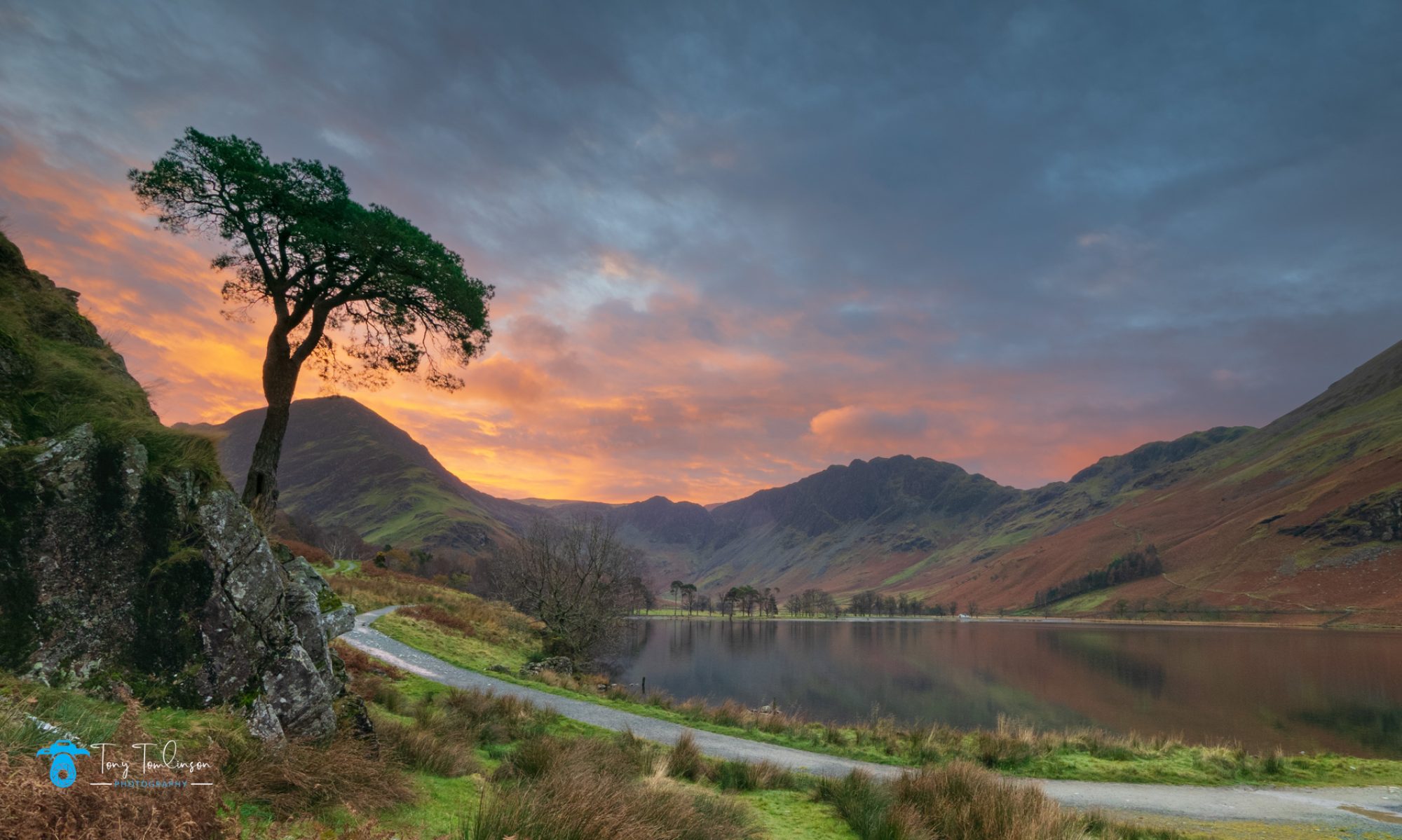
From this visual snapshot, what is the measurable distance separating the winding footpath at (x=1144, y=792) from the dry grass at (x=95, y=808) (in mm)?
10076

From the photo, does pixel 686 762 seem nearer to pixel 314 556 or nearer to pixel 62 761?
pixel 62 761

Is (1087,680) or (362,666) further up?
(362,666)

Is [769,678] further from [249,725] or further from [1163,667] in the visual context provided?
[249,725]

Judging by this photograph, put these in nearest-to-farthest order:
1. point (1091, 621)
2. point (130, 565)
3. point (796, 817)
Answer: point (130, 565), point (796, 817), point (1091, 621)

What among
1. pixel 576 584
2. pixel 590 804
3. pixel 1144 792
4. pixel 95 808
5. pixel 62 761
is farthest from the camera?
pixel 576 584

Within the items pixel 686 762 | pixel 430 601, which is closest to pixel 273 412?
pixel 686 762

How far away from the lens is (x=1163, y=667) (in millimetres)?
63531

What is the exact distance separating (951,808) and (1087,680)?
61.4 m

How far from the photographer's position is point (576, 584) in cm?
4122

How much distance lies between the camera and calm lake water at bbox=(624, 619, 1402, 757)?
36906 mm

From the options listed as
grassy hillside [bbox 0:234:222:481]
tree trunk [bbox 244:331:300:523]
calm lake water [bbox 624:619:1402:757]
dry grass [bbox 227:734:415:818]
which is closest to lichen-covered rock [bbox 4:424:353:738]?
grassy hillside [bbox 0:234:222:481]

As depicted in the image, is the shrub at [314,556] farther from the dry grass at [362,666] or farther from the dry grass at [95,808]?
the dry grass at [95,808]

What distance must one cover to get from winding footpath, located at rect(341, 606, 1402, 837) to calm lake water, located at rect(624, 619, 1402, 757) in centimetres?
1562

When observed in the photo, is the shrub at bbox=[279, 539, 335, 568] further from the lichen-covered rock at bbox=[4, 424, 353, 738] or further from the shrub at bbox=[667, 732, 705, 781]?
the lichen-covered rock at bbox=[4, 424, 353, 738]
